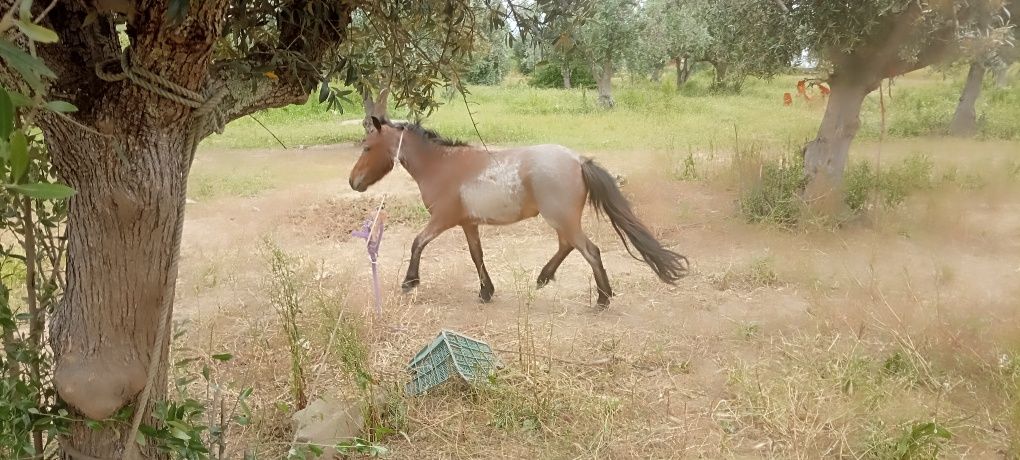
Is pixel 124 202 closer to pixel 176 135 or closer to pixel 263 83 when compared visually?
pixel 176 135

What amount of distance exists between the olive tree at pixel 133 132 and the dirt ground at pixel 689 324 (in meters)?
0.63

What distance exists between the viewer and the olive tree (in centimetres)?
128

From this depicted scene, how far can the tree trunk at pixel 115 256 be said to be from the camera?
4.50 ft

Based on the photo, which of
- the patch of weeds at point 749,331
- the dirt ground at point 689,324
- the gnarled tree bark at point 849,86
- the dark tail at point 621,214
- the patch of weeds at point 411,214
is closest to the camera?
the dirt ground at point 689,324

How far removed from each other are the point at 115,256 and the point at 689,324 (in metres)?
3.42

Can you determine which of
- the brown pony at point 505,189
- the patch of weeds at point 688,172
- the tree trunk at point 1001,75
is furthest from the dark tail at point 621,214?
the patch of weeds at point 688,172

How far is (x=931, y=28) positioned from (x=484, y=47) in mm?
4027

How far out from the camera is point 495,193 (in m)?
4.46

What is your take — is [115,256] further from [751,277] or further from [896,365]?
[751,277]

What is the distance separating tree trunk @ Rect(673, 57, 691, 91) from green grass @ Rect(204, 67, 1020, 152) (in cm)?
86

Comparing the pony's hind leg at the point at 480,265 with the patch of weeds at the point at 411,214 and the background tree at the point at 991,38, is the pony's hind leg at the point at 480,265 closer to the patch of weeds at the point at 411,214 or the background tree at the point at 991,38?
the patch of weeds at the point at 411,214

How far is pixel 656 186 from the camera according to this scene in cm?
746

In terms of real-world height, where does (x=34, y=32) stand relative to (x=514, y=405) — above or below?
above

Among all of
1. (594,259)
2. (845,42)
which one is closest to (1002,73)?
(845,42)
